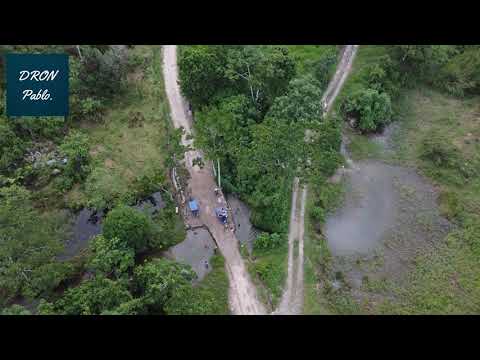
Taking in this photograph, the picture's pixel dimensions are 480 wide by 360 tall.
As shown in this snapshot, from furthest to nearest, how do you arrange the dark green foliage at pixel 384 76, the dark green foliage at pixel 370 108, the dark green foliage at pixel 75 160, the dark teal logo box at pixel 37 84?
the dark green foliage at pixel 384 76 → the dark green foliage at pixel 370 108 → the dark green foliage at pixel 75 160 → the dark teal logo box at pixel 37 84

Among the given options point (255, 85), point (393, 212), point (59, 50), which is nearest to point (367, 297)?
point (393, 212)

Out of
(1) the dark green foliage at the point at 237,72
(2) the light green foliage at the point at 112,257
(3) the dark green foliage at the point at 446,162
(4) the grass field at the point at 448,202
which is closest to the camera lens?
(2) the light green foliage at the point at 112,257

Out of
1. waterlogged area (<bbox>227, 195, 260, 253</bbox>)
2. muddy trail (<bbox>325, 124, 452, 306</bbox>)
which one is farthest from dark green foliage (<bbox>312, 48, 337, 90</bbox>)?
waterlogged area (<bbox>227, 195, 260, 253</bbox>)

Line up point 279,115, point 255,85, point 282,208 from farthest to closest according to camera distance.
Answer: point 255,85
point 279,115
point 282,208

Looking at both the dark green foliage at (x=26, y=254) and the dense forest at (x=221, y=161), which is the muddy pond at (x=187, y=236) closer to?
the dense forest at (x=221, y=161)

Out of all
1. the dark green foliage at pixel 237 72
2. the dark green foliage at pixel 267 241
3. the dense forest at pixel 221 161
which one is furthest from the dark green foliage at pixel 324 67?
the dark green foliage at pixel 267 241

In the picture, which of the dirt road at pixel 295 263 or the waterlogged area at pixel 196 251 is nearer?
the dirt road at pixel 295 263

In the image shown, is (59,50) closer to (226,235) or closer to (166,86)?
(166,86)

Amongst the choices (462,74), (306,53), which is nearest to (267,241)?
(306,53)
